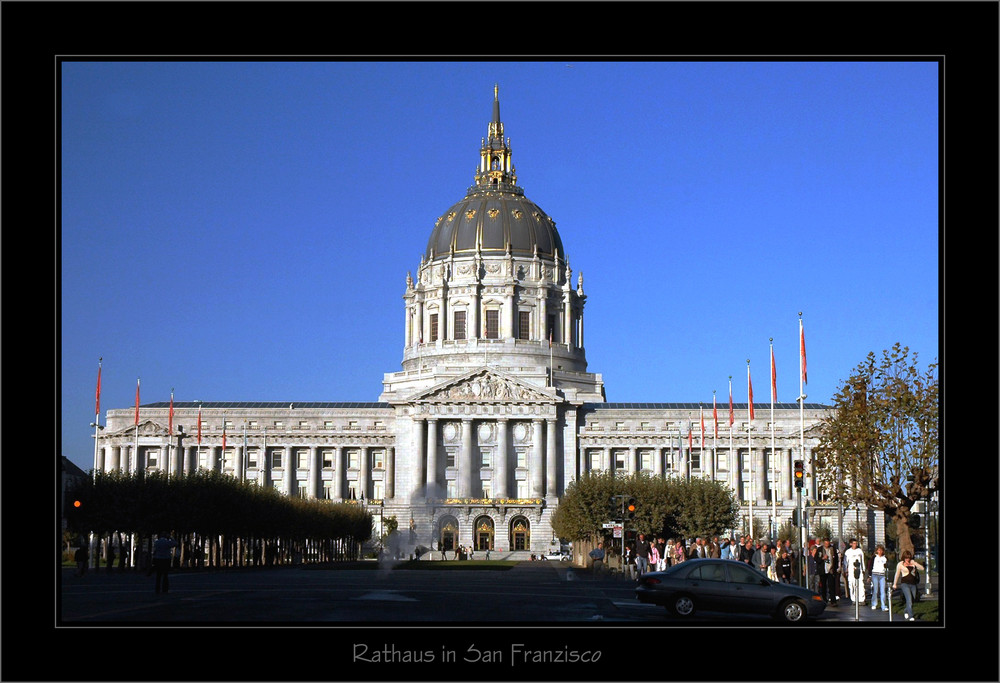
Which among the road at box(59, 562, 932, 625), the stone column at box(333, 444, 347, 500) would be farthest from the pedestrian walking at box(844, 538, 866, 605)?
the stone column at box(333, 444, 347, 500)

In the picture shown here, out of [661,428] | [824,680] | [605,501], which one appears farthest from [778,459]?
[824,680]

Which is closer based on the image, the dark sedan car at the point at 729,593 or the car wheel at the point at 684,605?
the dark sedan car at the point at 729,593

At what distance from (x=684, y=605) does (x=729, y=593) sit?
132cm

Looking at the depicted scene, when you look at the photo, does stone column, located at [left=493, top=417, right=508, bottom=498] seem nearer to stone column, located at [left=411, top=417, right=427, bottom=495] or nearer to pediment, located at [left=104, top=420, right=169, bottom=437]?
stone column, located at [left=411, top=417, right=427, bottom=495]

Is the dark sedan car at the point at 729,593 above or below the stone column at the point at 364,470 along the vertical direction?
below

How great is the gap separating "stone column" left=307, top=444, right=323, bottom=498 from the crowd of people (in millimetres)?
93947

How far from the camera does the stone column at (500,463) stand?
5881 inches

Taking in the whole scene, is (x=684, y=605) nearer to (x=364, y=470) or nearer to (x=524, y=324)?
(x=364, y=470)

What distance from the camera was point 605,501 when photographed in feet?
301

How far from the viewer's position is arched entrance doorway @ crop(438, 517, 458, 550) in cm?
14375

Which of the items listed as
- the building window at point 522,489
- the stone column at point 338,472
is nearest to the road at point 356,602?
the building window at point 522,489

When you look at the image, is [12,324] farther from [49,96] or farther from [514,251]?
[514,251]

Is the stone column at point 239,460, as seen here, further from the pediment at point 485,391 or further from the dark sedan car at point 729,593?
the dark sedan car at point 729,593

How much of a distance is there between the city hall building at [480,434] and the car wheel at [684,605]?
10298 cm
